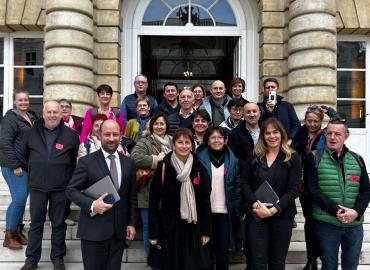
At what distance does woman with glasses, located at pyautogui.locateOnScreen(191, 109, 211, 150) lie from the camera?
4.96m

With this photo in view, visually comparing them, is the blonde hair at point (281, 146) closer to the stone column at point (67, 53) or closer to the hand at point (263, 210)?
the hand at point (263, 210)

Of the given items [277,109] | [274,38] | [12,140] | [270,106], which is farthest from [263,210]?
[274,38]

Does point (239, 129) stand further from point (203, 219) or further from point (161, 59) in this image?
point (161, 59)

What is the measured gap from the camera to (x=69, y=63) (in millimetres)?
8305

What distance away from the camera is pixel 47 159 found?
4938 mm

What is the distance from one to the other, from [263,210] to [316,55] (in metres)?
5.02

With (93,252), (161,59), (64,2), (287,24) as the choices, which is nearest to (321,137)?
(93,252)

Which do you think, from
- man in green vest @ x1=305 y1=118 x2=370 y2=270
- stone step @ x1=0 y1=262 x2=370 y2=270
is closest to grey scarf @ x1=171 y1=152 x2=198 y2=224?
man in green vest @ x1=305 y1=118 x2=370 y2=270

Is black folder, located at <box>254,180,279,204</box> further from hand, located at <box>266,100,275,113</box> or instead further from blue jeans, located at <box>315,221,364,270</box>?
hand, located at <box>266,100,275,113</box>

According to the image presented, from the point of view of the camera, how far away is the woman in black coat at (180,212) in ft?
14.1

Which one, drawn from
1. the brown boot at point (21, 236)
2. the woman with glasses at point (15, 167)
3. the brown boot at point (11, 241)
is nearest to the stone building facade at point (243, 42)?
the woman with glasses at point (15, 167)

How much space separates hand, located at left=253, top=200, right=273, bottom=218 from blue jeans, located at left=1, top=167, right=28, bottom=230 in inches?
109

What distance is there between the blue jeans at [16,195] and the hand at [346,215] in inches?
136

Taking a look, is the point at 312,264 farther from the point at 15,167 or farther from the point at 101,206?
the point at 15,167
